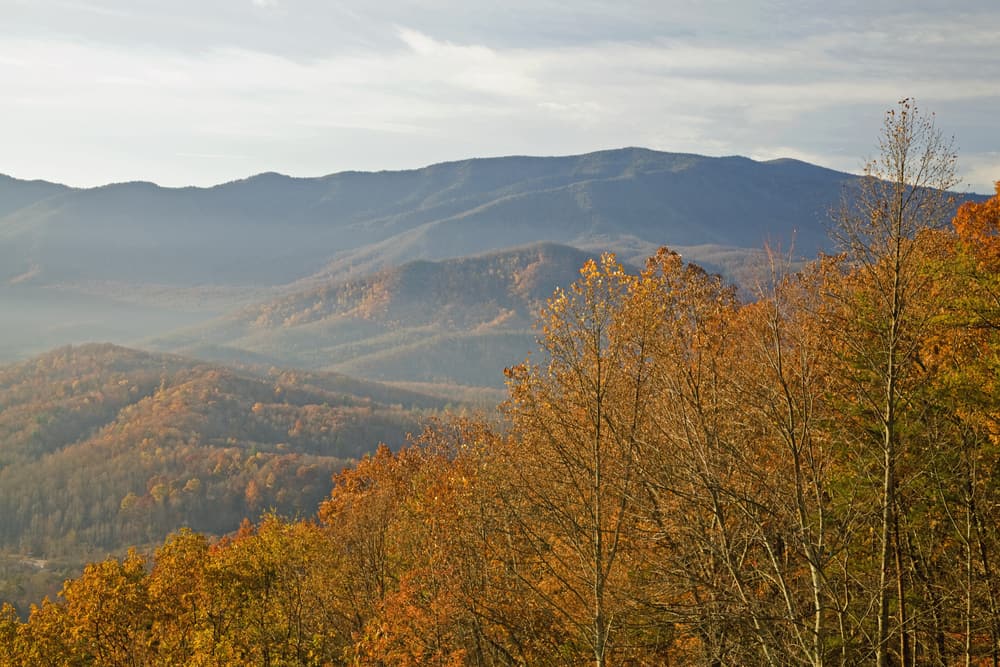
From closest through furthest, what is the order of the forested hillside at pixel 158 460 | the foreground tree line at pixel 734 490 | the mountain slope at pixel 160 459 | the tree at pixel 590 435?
1. the foreground tree line at pixel 734 490
2. the tree at pixel 590 435
3. the forested hillside at pixel 158 460
4. the mountain slope at pixel 160 459

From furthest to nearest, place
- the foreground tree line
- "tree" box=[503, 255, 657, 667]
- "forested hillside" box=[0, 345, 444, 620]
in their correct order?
"forested hillside" box=[0, 345, 444, 620] < "tree" box=[503, 255, 657, 667] < the foreground tree line

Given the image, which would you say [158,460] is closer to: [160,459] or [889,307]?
[160,459]

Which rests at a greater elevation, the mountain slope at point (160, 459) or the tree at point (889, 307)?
the tree at point (889, 307)

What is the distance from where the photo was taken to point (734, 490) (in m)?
13.3

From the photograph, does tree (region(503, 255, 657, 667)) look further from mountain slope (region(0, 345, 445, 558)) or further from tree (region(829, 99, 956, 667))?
mountain slope (region(0, 345, 445, 558))

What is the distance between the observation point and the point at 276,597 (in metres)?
24.9

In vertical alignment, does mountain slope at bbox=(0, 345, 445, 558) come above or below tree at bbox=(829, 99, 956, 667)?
below

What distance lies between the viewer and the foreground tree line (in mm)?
12602

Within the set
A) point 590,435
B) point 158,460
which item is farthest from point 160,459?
point 590,435

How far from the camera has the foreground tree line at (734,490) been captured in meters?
12.6

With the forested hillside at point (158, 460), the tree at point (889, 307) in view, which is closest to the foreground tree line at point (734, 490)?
the tree at point (889, 307)

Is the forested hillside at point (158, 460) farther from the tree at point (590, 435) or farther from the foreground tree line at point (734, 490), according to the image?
the tree at point (590, 435)

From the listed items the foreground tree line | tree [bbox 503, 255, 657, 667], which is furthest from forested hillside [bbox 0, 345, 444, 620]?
tree [bbox 503, 255, 657, 667]

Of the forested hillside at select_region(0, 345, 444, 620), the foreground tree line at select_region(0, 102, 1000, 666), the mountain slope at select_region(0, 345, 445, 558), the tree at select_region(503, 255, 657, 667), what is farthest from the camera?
the mountain slope at select_region(0, 345, 445, 558)
